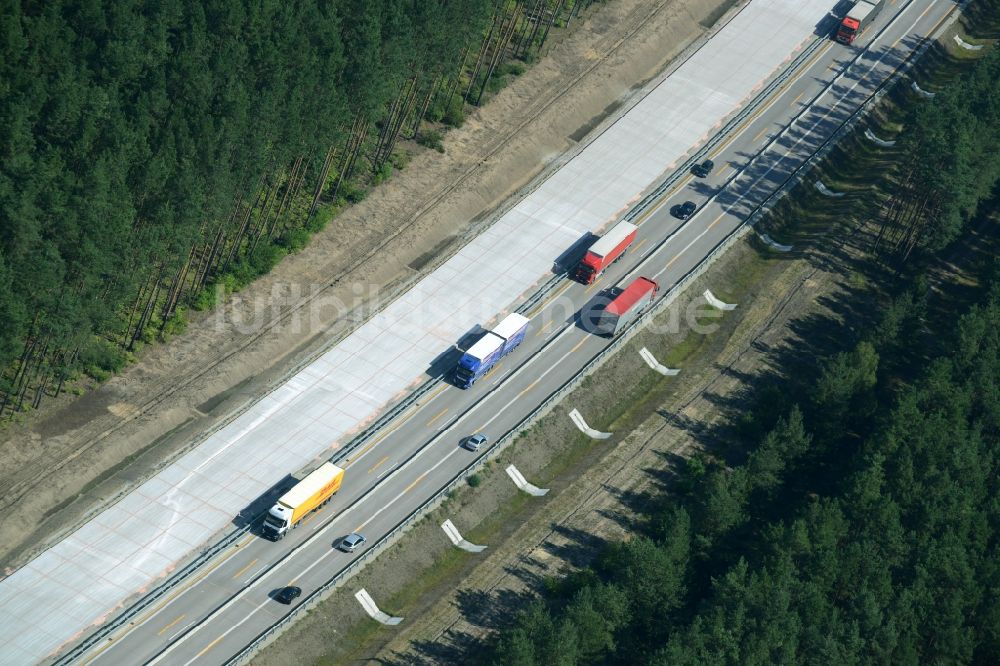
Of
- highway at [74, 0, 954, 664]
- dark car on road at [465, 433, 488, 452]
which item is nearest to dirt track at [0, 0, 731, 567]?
highway at [74, 0, 954, 664]

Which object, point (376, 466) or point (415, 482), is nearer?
point (415, 482)

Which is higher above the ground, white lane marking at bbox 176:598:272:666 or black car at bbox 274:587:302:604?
black car at bbox 274:587:302:604

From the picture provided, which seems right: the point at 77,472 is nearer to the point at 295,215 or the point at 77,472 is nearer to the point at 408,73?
the point at 295,215

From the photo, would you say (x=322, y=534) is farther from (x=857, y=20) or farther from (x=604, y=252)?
(x=857, y=20)

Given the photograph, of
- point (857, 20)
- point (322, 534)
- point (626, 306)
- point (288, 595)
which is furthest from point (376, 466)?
point (857, 20)

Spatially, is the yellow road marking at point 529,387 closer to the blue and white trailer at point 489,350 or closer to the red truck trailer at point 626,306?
→ the blue and white trailer at point 489,350

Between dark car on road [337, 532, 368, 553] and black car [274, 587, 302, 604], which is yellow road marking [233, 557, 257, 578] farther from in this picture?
dark car on road [337, 532, 368, 553]

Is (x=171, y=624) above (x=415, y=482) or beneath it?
beneath
